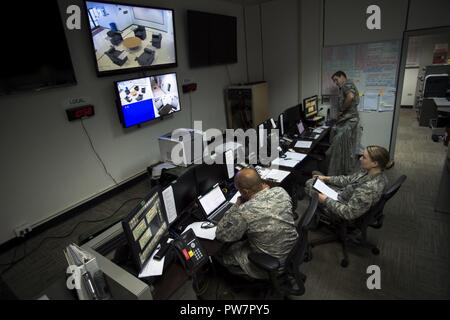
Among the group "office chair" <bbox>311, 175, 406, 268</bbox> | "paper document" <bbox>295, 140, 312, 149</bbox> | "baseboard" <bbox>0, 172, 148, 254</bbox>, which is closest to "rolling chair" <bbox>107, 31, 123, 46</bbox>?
"baseboard" <bbox>0, 172, 148, 254</bbox>

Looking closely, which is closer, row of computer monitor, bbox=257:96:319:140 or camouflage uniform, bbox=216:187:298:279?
camouflage uniform, bbox=216:187:298:279

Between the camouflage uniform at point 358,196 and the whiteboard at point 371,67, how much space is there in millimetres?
2705

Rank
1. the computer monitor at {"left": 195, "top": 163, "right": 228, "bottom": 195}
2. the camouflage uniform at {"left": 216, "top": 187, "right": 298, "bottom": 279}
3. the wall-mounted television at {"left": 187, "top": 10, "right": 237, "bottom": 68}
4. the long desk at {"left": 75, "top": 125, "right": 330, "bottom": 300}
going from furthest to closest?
the wall-mounted television at {"left": 187, "top": 10, "right": 237, "bottom": 68} → the computer monitor at {"left": 195, "top": 163, "right": 228, "bottom": 195} → the camouflage uniform at {"left": 216, "top": 187, "right": 298, "bottom": 279} → the long desk at {"left": 75, "top": 125, "right": 330, "bottom": 300}

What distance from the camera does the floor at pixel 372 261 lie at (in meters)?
2.20

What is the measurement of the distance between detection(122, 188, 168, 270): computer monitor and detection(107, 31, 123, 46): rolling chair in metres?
2.53

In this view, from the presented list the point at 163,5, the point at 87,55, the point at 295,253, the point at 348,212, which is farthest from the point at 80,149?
the point at 348,212

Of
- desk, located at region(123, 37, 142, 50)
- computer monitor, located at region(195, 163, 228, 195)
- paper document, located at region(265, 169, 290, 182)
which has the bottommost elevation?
paper document, located at region(265, 169, 290, 182)

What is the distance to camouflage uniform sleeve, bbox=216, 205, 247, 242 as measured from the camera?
177 cm

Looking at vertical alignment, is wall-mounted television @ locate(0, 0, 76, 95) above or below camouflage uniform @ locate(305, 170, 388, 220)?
above

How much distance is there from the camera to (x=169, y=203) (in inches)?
76.8

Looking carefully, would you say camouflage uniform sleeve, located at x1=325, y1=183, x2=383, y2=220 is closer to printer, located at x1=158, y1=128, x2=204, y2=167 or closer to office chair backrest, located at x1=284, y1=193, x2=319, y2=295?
office chair backrest, located at x1=284, y1=193, x2=319, y2=295

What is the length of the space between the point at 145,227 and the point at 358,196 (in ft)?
5.58

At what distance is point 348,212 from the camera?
226 centimetres

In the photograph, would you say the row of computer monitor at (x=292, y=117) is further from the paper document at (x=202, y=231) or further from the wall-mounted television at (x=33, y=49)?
the wall-mounted television at (x=33, y=49)
